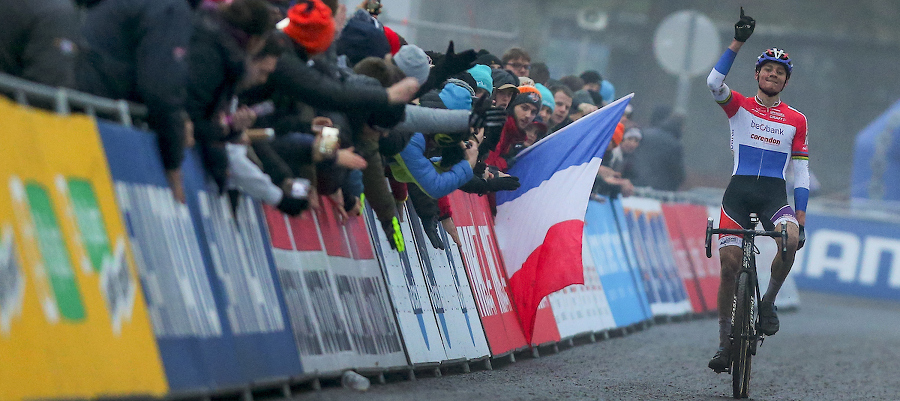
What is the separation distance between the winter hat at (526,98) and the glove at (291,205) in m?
4.00

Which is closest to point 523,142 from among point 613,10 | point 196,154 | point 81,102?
point 196,154

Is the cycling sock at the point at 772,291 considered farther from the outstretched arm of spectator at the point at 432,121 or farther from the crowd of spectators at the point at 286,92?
the outstretched arm of spectator at the point at 432,121

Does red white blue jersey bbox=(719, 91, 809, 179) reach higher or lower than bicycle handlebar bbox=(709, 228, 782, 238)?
higher

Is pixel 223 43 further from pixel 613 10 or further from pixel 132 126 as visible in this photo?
pixel 613 10

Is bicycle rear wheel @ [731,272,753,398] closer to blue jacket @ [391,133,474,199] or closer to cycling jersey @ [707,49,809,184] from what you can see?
cycling jersey @ [707,49,809,184]

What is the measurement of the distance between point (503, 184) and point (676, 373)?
6.63 feet

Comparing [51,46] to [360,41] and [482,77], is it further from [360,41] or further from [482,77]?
[482,77]

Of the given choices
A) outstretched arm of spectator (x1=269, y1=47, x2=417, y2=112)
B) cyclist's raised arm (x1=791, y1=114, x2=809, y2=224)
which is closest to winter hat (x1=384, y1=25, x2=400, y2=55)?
outstretched arm of spectator (x1=269, y1=47, x2=417, y2=112)

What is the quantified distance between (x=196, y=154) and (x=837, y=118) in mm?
38290

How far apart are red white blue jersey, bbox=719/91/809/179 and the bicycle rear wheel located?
3.43 ft

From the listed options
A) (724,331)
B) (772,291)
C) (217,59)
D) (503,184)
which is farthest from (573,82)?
(217,59)

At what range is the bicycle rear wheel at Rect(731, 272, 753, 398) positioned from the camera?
956 cm

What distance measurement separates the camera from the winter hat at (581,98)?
1461 cm

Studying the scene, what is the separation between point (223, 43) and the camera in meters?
7.01
